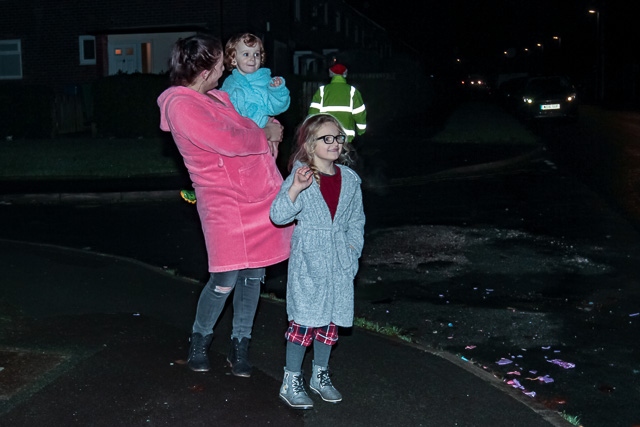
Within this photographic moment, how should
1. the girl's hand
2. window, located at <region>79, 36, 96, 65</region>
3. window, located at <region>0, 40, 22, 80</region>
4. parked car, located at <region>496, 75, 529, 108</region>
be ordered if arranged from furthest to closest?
parked car, located at <region>496, 75, 529, 108</region> → window, located at <region>0, 40, 22, 80</region> → window, located at <region>79, 36, 96, 65</region> → the girl's hand

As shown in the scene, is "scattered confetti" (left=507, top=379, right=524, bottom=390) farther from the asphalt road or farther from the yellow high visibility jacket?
the yellow high visibility jacket

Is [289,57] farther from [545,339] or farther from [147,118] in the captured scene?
[545,339]

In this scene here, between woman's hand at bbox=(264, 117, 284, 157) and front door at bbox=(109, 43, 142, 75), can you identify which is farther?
front door at bbox=(109, 43, 142, 75)

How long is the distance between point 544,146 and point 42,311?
16353mm

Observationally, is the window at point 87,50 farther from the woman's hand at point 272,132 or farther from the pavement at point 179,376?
the woman's hand at point 272,132

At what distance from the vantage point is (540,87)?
28609 mm

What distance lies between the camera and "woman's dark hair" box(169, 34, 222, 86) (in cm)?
422

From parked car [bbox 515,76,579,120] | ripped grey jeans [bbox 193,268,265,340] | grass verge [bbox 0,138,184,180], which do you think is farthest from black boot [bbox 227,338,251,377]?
parked car [bbox 515,76,579,120]

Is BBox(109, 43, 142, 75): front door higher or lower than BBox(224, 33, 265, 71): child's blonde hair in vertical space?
higher

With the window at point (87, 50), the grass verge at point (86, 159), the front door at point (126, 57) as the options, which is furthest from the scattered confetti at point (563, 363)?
the window at point (87, 50)

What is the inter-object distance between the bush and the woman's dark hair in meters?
16.8

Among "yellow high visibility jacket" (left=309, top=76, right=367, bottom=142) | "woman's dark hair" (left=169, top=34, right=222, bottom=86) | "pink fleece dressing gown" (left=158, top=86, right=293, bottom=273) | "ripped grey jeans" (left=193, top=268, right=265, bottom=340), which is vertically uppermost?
"woman's dark hair" (left=169, top=34, right=222, bottom=86)

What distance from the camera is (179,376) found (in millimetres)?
4637

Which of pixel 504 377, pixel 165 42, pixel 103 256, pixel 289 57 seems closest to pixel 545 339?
pixel 504 377
